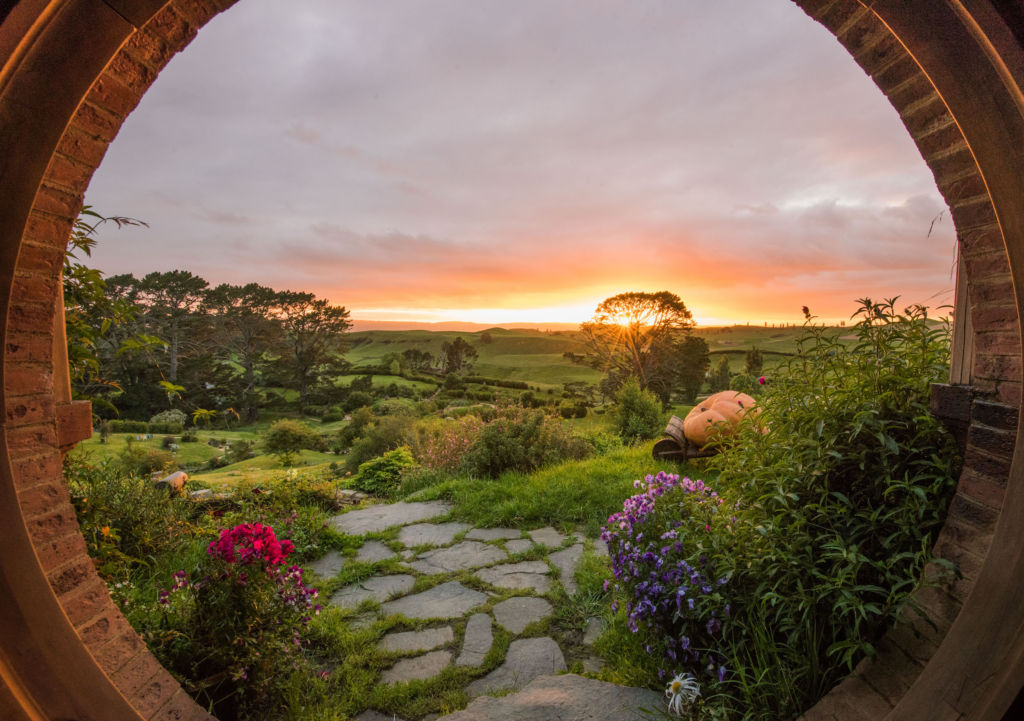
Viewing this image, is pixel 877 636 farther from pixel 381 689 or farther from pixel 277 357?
pixel 277 357

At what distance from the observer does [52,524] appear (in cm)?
152

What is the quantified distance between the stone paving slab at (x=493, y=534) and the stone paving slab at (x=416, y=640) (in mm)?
1318

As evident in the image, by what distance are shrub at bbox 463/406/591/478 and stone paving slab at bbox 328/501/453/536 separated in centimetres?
93

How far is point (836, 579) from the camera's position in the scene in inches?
62.1

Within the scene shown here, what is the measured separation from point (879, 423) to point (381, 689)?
8.40 ft

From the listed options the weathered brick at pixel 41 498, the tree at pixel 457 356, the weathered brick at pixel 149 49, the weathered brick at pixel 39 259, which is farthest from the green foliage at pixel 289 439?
the weathered brick at pixel 149 49

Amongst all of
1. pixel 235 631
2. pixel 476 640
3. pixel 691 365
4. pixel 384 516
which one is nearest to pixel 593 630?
pixel 476 640

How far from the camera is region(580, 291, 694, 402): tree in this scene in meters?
16.1

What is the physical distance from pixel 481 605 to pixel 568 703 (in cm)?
124

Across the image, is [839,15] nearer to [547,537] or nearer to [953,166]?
[953,166]

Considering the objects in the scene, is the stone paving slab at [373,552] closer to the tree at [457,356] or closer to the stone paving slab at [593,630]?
the stone paving slab at [593,630]

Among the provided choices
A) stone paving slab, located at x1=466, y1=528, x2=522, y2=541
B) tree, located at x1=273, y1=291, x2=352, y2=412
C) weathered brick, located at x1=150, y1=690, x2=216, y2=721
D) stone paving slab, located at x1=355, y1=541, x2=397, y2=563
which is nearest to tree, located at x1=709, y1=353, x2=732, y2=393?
stone paving slab, located at x1=466, y1=528, x2=522, y2=541

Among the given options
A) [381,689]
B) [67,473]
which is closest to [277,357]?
[67,473]

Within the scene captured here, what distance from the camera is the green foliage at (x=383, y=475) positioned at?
648cm
